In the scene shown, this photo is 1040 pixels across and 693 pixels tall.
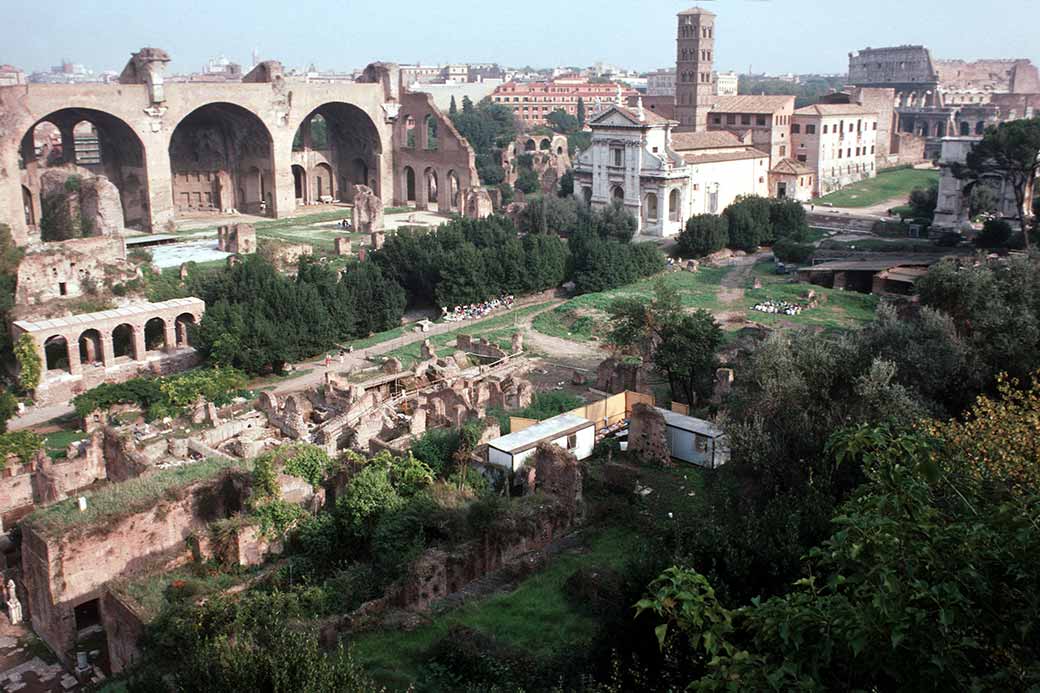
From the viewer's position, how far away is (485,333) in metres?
33.1

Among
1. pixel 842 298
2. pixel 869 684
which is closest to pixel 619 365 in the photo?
pixel 842 298

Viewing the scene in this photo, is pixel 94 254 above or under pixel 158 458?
above

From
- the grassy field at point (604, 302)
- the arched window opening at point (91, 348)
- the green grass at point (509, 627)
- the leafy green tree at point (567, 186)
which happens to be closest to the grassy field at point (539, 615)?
the green grass at point (509, 627)

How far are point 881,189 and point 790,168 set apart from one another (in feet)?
29.7

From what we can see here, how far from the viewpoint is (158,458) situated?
2067 cm

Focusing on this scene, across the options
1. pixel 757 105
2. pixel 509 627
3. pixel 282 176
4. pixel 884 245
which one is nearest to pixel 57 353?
pixel 282 176

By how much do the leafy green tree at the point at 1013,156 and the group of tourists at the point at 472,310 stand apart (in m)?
20.5

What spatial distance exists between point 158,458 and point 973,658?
58.2 feet

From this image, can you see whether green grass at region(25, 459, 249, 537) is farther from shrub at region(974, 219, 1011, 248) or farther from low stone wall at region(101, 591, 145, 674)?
shrub at region(974, 219, 1011, 248)

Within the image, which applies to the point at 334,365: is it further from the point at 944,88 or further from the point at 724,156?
the point at 944,88

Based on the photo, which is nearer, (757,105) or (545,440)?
(545,440)

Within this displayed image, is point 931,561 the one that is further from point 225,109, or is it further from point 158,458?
point 225,109

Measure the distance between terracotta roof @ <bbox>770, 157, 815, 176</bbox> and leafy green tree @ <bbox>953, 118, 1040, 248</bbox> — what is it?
14.6 meters

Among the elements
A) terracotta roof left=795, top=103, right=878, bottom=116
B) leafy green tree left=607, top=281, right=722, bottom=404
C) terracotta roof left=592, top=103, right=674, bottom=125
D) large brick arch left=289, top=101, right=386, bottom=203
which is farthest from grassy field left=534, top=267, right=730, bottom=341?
large brick arch left=289, top=101, right=386, bottom=203
